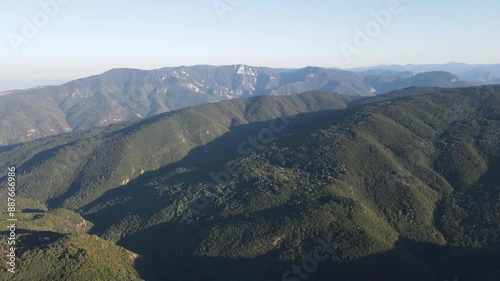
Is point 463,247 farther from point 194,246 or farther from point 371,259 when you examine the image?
point 194,246

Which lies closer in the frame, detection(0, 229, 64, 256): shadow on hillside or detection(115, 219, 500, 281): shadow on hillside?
detection(0, 229, 64, 256): shadow on hillside

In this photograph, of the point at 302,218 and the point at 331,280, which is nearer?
the point at 331,280

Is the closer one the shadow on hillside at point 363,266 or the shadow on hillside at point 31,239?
the shadow on hillside at point 31,239

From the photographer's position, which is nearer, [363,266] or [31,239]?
[31,239]

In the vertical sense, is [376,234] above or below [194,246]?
above

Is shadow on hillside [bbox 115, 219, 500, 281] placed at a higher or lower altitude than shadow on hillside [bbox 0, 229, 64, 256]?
lower

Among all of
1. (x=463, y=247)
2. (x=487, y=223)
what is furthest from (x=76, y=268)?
(x=487, y=223)

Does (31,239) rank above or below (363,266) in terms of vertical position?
above

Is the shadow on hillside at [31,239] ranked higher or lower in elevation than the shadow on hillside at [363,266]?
higher
